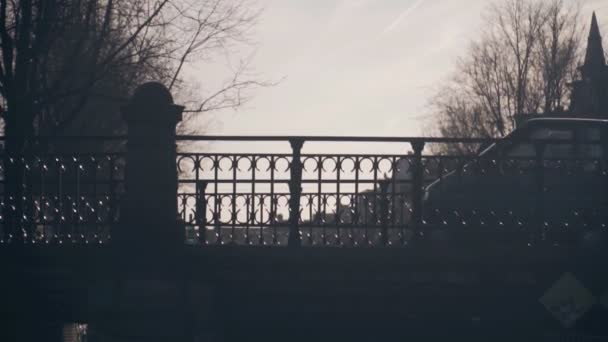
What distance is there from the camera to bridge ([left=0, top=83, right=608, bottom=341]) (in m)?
11.9

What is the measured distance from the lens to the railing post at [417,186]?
1255 cm

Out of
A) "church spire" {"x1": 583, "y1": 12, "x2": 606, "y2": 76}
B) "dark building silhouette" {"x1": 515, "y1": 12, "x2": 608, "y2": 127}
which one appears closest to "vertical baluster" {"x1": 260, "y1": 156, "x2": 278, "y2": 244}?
"dark building silhouette" {"x1": 515, "y1": 12, "x2": 608, "y2": 127}

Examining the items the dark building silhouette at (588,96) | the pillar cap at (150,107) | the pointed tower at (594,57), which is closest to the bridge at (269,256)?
the pillar cap at (150,107)

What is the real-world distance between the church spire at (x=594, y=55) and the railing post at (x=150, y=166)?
37.3 meters

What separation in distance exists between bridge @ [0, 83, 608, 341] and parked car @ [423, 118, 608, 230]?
6cm

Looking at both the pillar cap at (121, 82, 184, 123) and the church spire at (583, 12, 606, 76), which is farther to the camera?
the church spire at (583, 12, 606, 76)

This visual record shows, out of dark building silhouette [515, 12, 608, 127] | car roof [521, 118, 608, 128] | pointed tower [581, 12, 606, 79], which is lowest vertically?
car roof [521, 118, 608, 128]

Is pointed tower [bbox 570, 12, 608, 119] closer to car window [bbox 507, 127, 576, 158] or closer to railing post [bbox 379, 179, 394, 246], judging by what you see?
car window [bbox 507, 127, 576, 158]

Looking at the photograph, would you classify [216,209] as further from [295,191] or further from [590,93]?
[590,93]

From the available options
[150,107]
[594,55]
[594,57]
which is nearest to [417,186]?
[150,107]

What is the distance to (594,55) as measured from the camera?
54719 millimetres

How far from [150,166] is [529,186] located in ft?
17.1

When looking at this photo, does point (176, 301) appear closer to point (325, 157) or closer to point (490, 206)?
point (325, 157)

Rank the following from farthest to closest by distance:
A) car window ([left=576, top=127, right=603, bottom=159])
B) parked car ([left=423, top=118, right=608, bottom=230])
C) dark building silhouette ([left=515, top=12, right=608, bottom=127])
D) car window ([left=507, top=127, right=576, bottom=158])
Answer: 1. dark building silhouette ([left=515, top=12, right=608, bottom=127])
2. car window ([left=507, top=127, right=576, bottom=158])
3. car window ([left=576, top=127, right=603, bottom=159])
4. parked car ([left=423, top=118, right=608, bottom=230])
